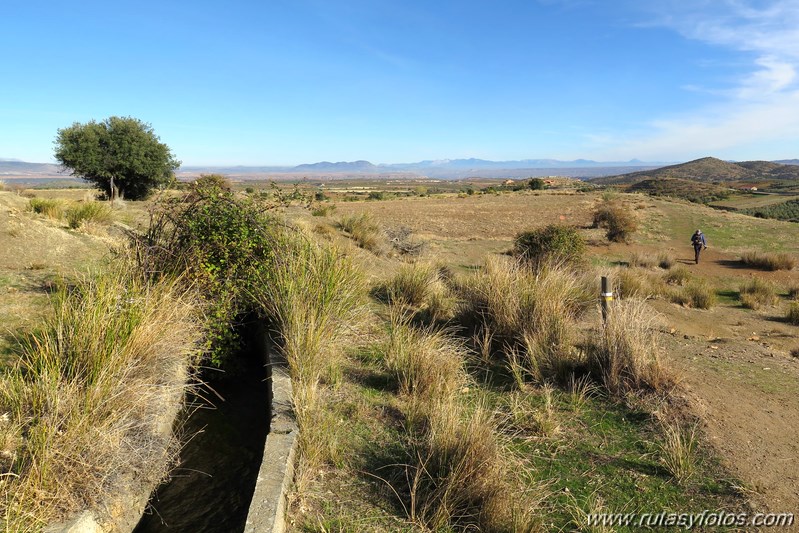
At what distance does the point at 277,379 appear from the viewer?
468 centimetres

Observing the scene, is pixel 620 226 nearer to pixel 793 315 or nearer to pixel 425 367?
pixel 793 315

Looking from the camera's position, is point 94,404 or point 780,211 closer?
point 94,404

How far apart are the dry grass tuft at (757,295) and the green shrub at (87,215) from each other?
1712cm

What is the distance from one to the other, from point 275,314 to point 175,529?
2.46m

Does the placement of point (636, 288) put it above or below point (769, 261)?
above

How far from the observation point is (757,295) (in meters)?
12.8

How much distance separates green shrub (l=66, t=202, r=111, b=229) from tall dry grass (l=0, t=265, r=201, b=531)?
8576mm

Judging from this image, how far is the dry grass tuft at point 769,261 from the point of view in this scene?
18.1 metres

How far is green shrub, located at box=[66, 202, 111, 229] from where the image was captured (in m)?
11.5

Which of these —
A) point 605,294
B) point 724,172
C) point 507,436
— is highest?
point 724,172

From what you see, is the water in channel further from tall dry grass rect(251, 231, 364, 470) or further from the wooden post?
the wooden post

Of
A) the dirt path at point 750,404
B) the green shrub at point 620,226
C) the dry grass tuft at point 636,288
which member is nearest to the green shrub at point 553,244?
the dry grass tuft at point 636,288

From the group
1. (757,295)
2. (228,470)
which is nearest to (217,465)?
(228,470)
